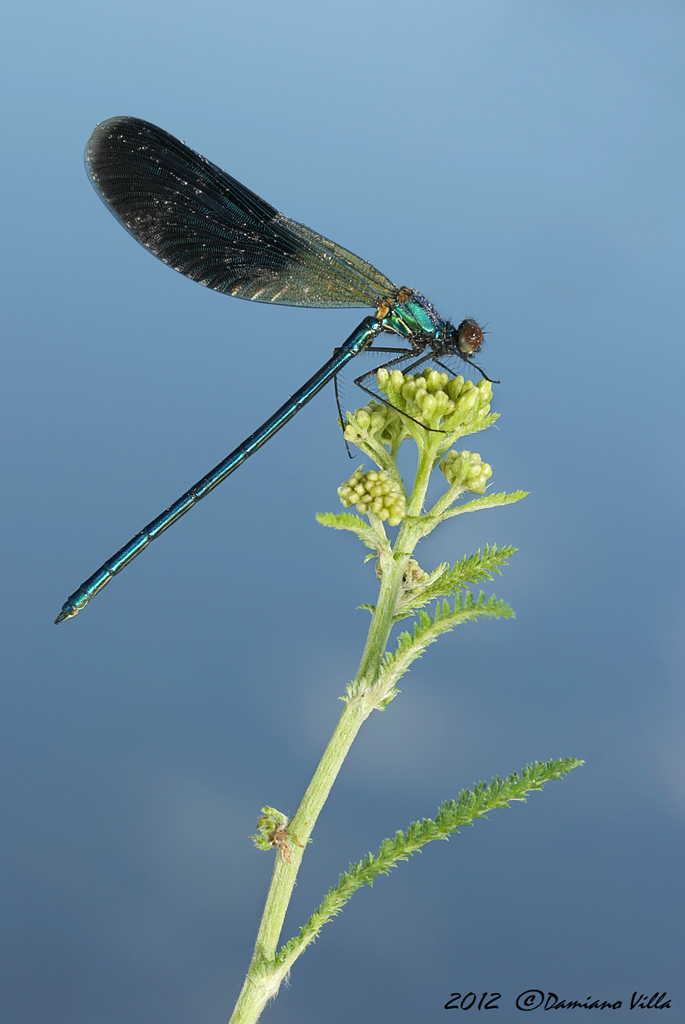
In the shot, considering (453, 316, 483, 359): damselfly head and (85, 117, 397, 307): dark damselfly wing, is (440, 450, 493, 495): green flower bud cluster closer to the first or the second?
(453, 316, 483, 359): damselfly head

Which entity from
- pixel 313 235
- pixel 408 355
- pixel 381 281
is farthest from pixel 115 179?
pixel 408 355

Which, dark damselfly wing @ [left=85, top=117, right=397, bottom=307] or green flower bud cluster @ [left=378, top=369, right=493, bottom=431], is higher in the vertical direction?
dark damselfly wing @ [left=85, top=117, right=397, bottom=307]

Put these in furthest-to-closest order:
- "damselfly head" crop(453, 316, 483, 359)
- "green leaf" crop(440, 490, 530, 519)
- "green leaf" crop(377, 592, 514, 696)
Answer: "damselfly head" crop(453, 316, 483, 359) < "green leaf" crop(440, 490, 530, 519) < "green leaf" crop(377, 592, 514, 696)

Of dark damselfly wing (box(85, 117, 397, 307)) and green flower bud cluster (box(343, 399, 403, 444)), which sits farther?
dark damselfly wing (box(85, 117, 397, 307))

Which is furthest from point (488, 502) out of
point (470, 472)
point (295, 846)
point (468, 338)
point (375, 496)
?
point (295, 846)

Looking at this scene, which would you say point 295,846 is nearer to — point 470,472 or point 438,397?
point 470,472

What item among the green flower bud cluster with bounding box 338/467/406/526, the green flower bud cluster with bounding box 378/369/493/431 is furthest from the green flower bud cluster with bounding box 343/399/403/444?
the green flower bud cluster with bounding box 338/467/406/526

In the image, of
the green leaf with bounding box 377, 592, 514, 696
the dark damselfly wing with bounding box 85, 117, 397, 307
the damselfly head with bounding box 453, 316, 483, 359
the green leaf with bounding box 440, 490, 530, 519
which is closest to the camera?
the green leaf with bounding box 377, 592, 514, 696

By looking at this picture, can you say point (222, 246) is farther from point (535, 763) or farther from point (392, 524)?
point (535, 763)
